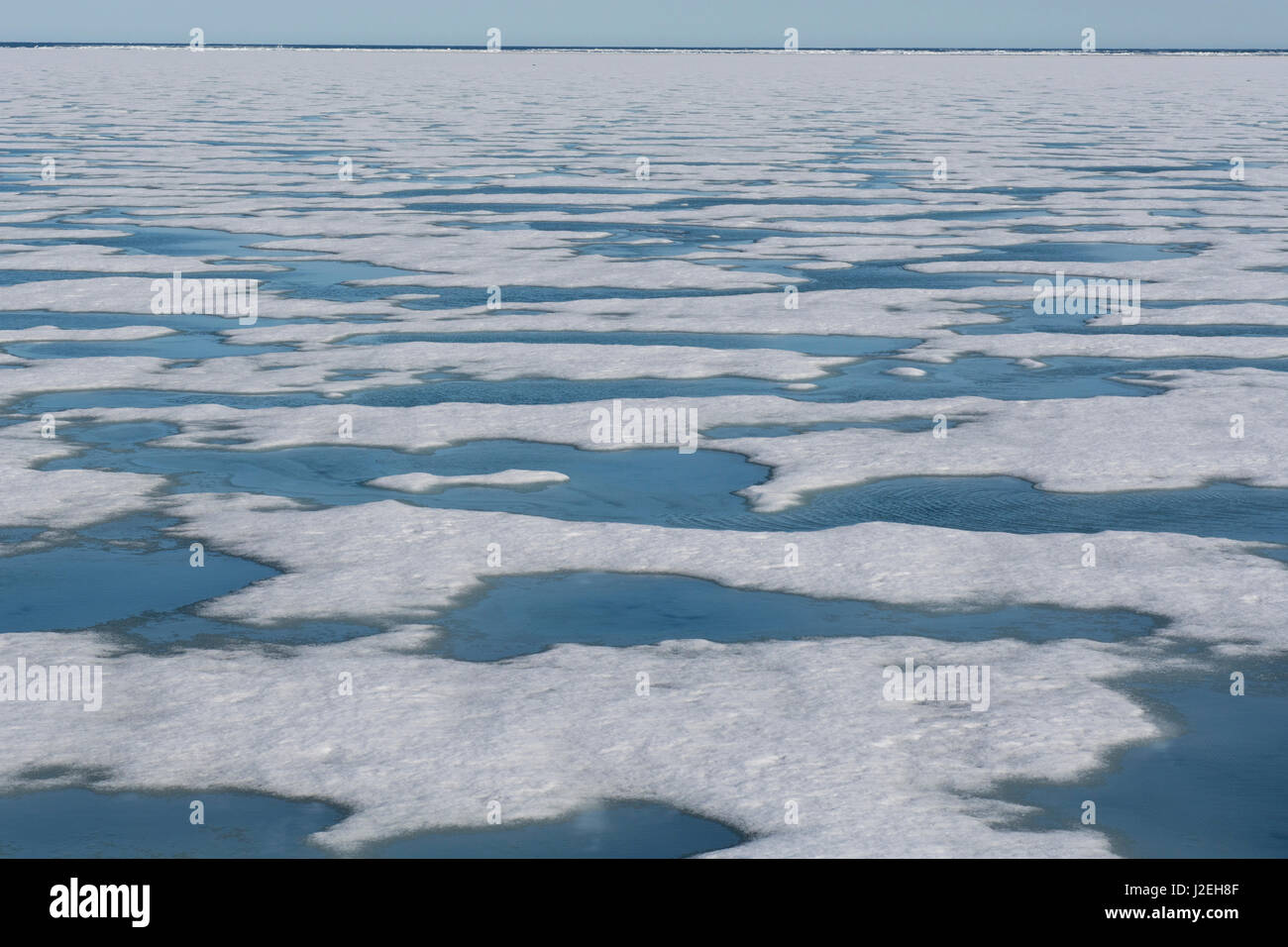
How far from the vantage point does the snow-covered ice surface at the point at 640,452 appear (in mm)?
2871

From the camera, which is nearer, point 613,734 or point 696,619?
point 613,734

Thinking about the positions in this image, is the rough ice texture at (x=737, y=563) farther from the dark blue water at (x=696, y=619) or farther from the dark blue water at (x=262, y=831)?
the dark blue water at (x=262, y=831)

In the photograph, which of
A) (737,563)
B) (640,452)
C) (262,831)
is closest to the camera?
(262,831)

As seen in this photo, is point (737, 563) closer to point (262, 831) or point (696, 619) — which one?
point (696, 619)

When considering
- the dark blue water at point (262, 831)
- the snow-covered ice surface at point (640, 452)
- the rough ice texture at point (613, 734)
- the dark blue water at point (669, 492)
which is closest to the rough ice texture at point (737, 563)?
the snow-covered ice surface at point (640, 452)

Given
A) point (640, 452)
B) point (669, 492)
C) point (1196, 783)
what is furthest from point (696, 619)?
point (640, 452)

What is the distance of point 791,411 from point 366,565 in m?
2.03

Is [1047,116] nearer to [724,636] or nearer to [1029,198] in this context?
[1029,198]

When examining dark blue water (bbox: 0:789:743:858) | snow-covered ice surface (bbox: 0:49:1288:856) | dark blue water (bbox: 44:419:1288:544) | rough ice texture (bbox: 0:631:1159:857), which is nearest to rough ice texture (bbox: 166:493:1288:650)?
snow-covered ice surface (bbox: 0:49:1288:856)

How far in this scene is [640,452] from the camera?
16.7 feet

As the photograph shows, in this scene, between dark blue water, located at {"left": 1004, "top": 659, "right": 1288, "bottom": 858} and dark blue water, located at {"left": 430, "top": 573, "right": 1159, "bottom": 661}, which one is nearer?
dark blue water, located at {"left": 1004, "top": 659, "right": 1288, "bottom": 858}

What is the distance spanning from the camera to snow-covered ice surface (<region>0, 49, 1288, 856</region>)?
9.42ft

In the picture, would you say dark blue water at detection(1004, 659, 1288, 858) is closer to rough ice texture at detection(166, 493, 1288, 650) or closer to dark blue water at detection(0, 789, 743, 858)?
rough ice texture at detection(166, 493, 1288, 650)
